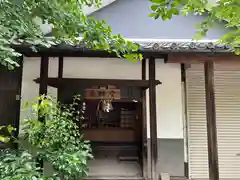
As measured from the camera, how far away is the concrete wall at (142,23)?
6262 millimetres

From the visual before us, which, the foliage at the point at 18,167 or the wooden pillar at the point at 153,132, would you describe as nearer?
the foliage at the point at 18,167

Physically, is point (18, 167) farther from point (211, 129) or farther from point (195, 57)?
point (195, 57)

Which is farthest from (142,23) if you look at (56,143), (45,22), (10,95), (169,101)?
(45,22)

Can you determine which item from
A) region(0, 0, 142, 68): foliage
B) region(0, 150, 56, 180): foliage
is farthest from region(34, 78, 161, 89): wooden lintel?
region(0, 0, 142, 68): foliage

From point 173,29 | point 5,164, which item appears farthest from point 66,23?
point 173,29

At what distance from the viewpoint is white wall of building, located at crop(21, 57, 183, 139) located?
528 cm

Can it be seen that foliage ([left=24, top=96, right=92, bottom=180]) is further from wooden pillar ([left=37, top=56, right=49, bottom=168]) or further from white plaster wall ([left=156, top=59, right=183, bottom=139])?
white plaster wall ([left=156, top=59, right=183, bottom=139])

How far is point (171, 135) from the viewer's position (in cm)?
545

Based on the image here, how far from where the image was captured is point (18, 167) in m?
3.29

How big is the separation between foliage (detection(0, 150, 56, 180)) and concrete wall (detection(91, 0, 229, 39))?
3727mm

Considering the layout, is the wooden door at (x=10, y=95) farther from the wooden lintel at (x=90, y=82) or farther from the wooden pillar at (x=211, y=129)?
the wooden pillar at (x=211, y=129)

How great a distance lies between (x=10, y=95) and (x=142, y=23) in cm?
343

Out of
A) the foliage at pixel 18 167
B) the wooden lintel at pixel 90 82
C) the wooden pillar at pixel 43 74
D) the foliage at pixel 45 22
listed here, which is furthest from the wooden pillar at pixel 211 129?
the wooden pillar at pixel 43 74

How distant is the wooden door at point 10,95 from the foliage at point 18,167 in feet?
3.83
